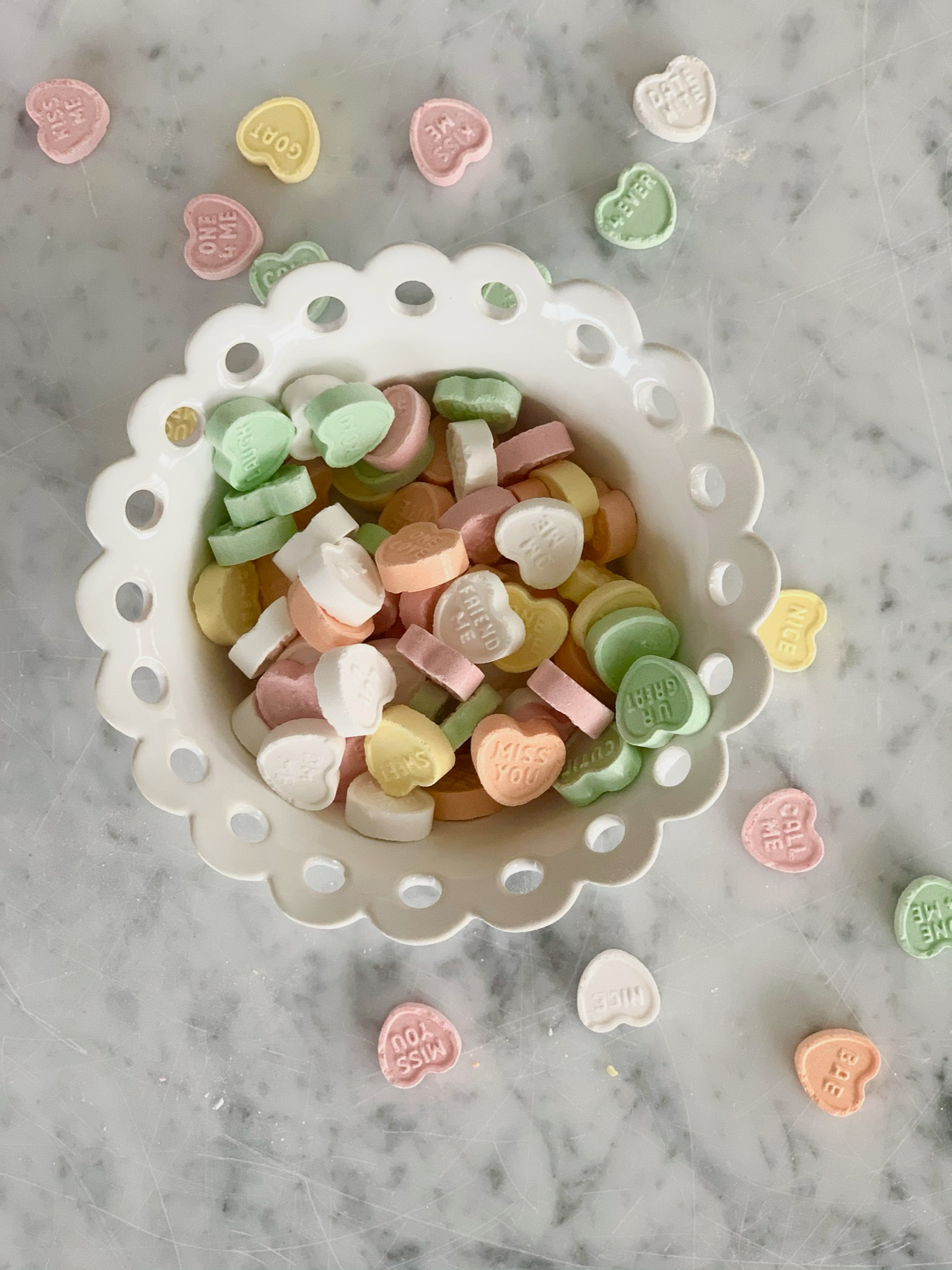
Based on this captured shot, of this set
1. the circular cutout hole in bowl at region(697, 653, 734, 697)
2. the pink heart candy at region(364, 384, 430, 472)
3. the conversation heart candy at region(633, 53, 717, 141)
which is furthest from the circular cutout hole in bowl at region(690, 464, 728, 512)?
the conversation heart candy at region(633, 53, 717, 141)

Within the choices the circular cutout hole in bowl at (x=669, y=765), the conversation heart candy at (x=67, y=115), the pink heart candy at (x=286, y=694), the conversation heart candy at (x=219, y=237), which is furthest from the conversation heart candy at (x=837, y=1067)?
the conversation heart candy at (x=67, y=115)

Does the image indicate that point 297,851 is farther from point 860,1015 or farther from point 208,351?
point 860,1015

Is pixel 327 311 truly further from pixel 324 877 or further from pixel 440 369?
→ pixel 324 877

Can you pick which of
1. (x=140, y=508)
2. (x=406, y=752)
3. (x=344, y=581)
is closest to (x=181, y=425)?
(x=140, y=508)

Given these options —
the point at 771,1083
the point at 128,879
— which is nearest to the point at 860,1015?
the point at 771,1083

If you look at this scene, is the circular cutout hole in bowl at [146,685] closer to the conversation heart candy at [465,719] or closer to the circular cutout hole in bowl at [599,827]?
the conversation heart candy at [465,719]

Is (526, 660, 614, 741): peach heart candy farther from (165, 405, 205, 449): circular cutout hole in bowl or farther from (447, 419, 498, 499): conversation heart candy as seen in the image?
(165, 405, 205, 449): circular cutout hole in bowl
